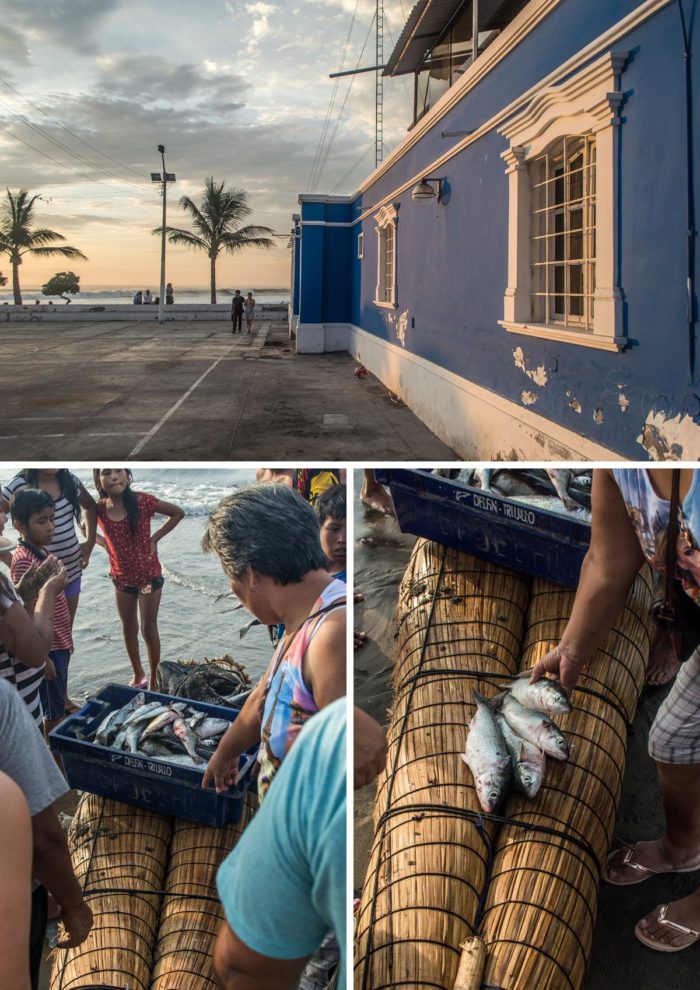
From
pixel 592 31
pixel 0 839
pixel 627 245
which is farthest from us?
pixel 592 31

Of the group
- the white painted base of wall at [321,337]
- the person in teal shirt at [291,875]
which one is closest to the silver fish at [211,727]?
the person in teal shirt at [291,875]

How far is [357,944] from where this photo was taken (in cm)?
169

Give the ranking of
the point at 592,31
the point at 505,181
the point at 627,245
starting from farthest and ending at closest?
the point at 505,181
the point at 592,31
the point at 627,245

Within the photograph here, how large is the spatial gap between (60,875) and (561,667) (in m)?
1.24

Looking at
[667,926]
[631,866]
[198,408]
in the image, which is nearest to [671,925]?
[667,926]

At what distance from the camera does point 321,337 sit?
70.0 ft

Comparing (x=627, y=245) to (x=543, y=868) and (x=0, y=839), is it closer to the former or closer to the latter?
(x=543, y=868)

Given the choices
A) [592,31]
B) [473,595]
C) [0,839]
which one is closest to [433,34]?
[592,31]

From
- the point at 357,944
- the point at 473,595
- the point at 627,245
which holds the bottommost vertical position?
the point at 357,944

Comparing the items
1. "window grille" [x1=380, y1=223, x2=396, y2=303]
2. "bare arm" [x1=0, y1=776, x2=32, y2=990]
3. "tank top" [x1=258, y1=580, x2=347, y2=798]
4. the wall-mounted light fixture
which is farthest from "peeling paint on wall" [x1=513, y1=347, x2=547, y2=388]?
"window grille" [x1=380, y1=223, x2=396, y2=303]

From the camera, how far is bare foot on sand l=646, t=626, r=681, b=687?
1830mm

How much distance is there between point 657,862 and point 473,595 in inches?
28.4

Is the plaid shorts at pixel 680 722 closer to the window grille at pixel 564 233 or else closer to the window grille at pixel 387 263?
the window grille at pixel 564 233

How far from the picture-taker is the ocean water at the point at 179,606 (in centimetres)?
196
